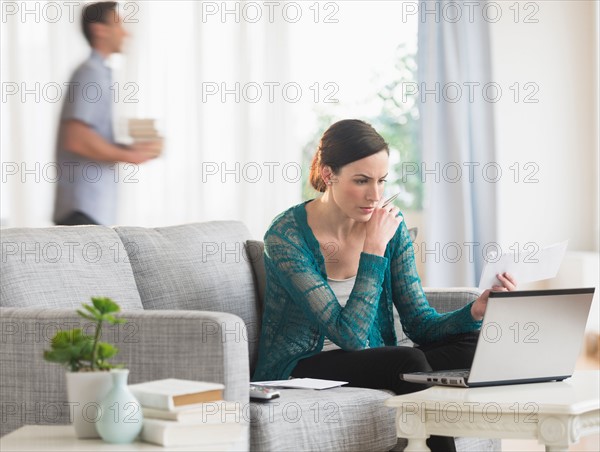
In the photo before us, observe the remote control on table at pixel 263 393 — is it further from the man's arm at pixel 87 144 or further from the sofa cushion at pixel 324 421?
the man's arm at pixel 87 144

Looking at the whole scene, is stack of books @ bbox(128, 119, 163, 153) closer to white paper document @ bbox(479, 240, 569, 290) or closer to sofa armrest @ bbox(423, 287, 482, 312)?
sofa armrest @ bbox(423, 287, 482, 312)

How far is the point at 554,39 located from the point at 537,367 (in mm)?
3262

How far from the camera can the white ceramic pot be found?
1.55 meters

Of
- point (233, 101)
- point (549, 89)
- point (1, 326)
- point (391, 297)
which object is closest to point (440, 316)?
point (391, 297)

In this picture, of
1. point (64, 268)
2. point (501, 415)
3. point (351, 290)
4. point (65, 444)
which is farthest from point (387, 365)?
point (65, 444)

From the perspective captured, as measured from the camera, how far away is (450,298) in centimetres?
281

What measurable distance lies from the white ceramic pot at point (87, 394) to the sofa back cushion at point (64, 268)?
56 cm

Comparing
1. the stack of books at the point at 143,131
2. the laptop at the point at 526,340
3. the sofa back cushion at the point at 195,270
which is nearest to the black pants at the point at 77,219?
Result: the stack of books at the point at 143,131

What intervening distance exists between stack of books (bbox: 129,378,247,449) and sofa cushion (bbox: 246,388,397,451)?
343 millimetres

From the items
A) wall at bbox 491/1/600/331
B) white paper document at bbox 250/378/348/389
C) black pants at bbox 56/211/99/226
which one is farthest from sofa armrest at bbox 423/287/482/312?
wall at bbox 491/1/600/331

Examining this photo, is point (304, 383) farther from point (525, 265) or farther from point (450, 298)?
point (450, 298)

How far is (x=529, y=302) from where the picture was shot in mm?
2004

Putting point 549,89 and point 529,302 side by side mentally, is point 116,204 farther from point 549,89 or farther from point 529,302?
point 529,302

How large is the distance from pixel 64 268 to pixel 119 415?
774 mm
